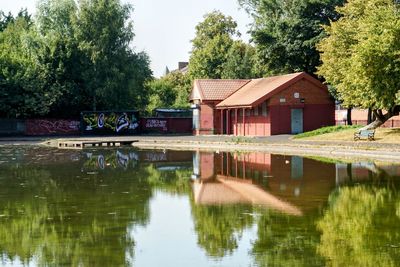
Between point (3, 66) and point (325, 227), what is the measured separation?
54837 millimetres

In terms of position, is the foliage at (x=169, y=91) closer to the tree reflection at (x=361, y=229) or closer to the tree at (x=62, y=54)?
the tree at (x=62, y=54)

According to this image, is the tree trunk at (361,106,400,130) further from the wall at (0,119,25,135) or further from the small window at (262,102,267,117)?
the wall at (0,119,25,135)

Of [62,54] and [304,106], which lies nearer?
[304,106]

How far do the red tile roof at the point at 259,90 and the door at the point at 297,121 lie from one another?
252cm

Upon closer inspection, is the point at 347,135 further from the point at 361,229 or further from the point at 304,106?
the point at 361,229

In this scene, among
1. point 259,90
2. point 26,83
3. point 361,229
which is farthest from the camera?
point 26,83

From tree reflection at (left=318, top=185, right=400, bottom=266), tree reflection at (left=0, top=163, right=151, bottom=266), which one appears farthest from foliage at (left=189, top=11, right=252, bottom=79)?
tree reflection at (left=318, top=185, right=400, bottom=266)

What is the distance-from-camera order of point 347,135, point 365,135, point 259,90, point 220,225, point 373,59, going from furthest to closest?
point 259,90, point 347,135, point 365,135, point 373,59, point 220,225

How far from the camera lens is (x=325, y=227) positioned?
13.4 m

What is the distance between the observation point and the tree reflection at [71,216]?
11227mm

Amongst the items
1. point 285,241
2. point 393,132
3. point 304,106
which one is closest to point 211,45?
point 304,106

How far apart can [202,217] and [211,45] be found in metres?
75.4

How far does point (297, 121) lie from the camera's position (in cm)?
5456

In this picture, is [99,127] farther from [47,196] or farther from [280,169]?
[47,196]
